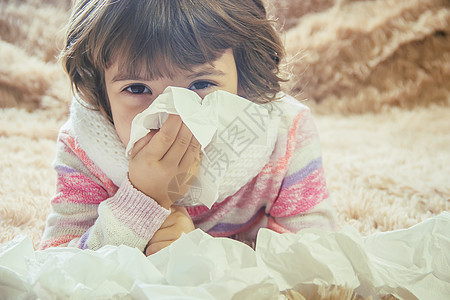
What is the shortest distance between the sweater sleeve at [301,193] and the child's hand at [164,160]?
210 mm

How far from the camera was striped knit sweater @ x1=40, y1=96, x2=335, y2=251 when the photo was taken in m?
0.68

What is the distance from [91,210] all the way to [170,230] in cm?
16

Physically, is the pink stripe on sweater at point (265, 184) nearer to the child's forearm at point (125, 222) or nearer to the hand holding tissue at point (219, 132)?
the hand holding tissue at point (219, 132)

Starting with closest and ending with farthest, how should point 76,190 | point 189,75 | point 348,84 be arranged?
point 189,75 < point 76,190 < point 348,84

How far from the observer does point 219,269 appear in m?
0.53

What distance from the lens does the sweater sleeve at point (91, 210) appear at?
675 mm

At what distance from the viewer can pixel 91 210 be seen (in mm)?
Result: 781

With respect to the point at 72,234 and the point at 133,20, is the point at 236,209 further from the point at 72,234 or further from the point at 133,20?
the point at 133,20

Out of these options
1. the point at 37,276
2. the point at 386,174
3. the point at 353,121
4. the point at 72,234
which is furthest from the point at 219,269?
the point at 353,121

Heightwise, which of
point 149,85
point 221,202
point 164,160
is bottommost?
point 221,202

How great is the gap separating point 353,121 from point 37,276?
1.17 meters

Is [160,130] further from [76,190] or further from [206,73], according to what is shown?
[76,190]

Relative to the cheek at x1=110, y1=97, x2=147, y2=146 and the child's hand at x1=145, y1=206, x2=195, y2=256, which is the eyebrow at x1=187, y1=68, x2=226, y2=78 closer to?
the cheek at x1=110, y1=97, x2=147, y2=146

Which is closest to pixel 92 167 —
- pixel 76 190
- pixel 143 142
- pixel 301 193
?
pixel 76 190
